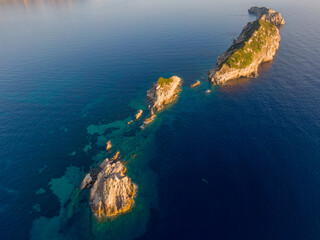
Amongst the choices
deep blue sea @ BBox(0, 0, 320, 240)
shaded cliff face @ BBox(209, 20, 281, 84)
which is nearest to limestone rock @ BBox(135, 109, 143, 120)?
deep blue sea @ BBox(0, 0, 320, 240)

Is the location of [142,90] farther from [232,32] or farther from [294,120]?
[232,32]

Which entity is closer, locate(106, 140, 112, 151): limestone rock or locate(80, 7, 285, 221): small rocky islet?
locate(80, 7, 285, 221): small rocky islet

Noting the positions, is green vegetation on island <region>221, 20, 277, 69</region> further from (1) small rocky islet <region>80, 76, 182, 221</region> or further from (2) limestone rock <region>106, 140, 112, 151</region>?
(1) small rocky islet <region>80, 76, 182, 221</region>

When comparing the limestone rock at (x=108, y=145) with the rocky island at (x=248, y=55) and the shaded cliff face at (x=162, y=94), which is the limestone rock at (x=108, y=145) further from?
the rocky island at (x=248, y=55)

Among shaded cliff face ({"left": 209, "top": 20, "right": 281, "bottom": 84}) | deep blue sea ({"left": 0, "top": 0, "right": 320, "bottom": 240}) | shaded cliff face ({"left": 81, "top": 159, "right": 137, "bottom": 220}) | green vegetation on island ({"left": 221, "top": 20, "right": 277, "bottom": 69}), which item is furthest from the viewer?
green vegetation on island ({"left": 221, "top": 20, "right": 277, "bottom": 69})

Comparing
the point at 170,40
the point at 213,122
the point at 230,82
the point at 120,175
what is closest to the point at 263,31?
the point at 230,82

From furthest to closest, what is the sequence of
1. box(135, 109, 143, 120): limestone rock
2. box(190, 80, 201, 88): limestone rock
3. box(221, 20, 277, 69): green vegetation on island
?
box(221, 20, 277, 69): green vegetation on island, box(190, 80, 201, 88): limestone rock, box(135, 109, 143, 120): limestone rock

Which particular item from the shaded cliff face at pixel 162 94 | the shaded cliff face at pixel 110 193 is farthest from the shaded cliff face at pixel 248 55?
the shaded cliff face at pixel 110 193
